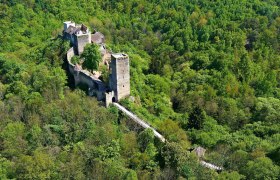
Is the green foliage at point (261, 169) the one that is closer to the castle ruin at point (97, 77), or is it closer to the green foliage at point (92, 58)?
the castle ruin at point (97, 77)

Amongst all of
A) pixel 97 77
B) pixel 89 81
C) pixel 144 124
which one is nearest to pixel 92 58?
pixel 97 77

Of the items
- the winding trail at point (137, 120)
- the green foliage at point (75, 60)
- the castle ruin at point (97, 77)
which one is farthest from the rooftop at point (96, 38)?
the winding trail at point (137, 120)

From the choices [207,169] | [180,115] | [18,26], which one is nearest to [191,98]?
[180,115]

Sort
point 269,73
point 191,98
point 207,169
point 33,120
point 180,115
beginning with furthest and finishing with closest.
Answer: point 269,73, point 191,98, point 180,115, point 33,120, point 207,169

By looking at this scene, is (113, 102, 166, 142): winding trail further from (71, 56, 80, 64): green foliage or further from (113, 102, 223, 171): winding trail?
(71, 56, 80, 64): green foliage

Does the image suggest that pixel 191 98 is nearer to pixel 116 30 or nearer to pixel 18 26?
pixel 116 30

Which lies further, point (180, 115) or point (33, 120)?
point (180, 115)

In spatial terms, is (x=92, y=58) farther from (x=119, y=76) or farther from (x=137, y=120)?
(x=137, y=120)
